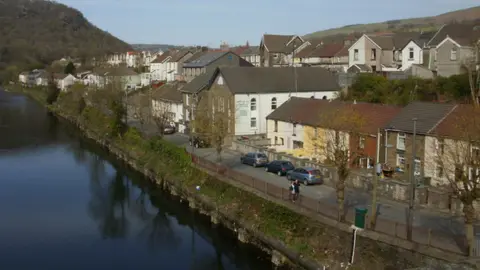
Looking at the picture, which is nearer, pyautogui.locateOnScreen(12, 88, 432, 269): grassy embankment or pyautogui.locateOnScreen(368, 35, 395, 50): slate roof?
pyautogui.locateOnScreen(12, 88, 432, 269): grassy embankment

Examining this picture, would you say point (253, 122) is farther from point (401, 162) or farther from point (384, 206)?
point (384, 206)

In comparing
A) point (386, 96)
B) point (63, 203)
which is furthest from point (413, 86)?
point (63, 203)

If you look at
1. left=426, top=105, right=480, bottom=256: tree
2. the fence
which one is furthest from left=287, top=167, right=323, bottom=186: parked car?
left=426, top=105, right=480, bottom=256: tree

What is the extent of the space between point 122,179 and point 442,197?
72.1 ft

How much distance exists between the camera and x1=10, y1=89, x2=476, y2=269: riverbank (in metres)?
15.4

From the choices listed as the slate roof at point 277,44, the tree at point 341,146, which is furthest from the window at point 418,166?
the slate roof at point 277,44

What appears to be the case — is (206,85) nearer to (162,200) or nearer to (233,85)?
(233,85)

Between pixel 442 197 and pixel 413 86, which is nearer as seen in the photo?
pixel 442 197

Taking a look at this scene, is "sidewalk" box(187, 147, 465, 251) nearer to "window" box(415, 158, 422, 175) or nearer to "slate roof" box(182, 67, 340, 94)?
"window" box(415, 158, 422, 175)

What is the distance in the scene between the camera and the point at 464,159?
14.5 meters

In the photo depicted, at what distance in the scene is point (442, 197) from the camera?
1889cm

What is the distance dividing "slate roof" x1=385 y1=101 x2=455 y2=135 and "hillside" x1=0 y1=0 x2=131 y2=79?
399 feet

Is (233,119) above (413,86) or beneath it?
beneath

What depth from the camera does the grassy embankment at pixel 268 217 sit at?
1551 cm
